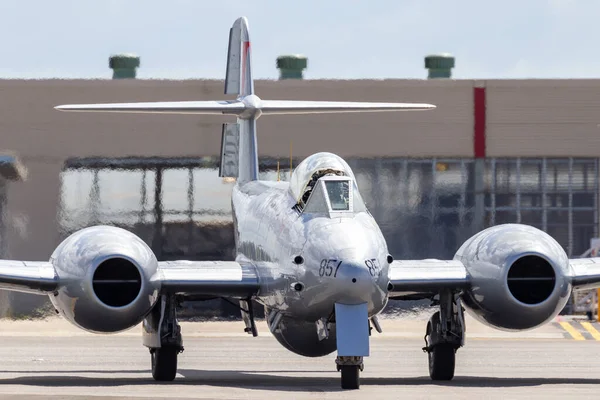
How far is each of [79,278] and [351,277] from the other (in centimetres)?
397

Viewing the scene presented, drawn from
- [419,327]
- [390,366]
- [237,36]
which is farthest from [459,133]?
[390,366]

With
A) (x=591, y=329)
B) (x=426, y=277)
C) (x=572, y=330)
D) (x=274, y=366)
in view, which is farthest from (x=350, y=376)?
(x=591, y=329)

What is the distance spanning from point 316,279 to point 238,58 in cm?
1136

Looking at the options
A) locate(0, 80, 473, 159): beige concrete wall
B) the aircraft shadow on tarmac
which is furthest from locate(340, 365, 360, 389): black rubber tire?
locate(0, 80, 473, 159): beige concrete wall

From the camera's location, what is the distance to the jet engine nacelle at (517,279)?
807 inches

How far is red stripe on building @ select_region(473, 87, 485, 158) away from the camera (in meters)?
39.1

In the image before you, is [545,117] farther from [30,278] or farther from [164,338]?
[30,278]

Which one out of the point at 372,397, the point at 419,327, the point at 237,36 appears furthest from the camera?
the point at 419,327

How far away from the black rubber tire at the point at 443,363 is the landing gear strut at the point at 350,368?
3290mm

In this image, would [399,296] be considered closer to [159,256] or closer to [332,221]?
[332,221]

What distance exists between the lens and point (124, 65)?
133 ft

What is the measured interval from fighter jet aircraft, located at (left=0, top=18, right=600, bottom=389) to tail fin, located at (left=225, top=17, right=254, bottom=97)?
6.10 metres

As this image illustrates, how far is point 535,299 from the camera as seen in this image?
68.5 ft

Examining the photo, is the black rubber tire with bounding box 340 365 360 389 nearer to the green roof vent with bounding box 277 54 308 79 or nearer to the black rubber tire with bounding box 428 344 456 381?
the black rubber tire with bounding box 428 344 456 381
